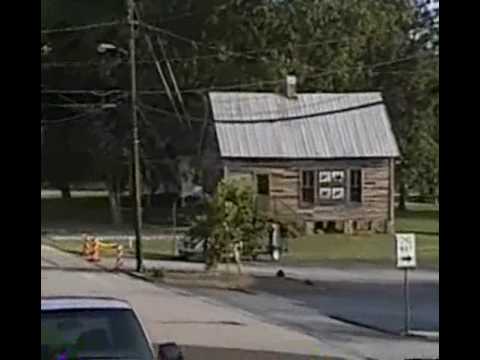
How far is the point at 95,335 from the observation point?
2.97 meters

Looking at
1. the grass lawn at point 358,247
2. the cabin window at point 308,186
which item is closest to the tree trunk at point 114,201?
the cabin window at point 308,186

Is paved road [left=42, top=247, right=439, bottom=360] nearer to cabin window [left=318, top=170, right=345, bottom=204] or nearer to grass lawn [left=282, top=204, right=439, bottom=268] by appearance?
grass lawn [left=282, top=204, right=439, bottom=268]

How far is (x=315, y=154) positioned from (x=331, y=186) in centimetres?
71

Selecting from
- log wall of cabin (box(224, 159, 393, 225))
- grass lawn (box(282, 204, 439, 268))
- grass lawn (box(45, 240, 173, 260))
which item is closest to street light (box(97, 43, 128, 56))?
log wall of cabin (box(224, 159, 393, 225))

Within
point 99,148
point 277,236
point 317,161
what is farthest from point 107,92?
point 277,236

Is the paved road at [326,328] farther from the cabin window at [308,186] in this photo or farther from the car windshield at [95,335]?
the cabin window at [308,186]

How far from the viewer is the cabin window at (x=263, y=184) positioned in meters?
18.8

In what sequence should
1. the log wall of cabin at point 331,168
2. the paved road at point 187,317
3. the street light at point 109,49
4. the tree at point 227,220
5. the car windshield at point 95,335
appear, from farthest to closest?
the log wall of cabin at point 331,168, the street light at point 109,49, the tree at point 227,220, the paved road at point 187,317, the car windshield at point 95,335

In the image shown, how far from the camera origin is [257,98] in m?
19.3

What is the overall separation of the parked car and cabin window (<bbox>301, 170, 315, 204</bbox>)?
15735 millimetres

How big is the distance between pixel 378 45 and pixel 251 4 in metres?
2.66

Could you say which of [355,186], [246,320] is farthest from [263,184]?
[246,320]

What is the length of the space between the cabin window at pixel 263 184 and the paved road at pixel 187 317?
603 cm
